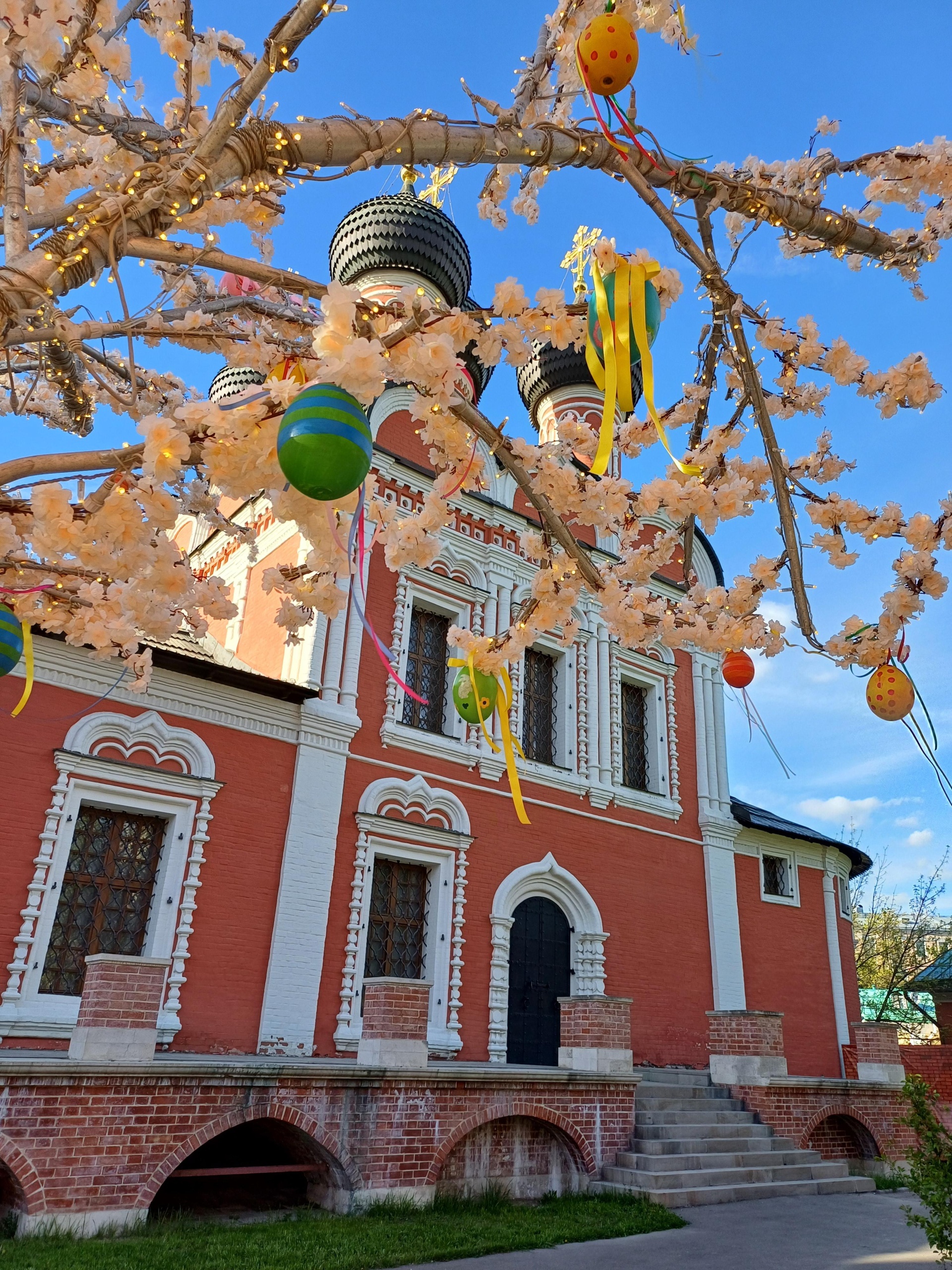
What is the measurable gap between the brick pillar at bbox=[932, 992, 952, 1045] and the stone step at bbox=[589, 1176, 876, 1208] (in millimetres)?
5411

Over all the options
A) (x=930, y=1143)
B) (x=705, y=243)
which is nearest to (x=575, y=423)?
(x=705, y=243)

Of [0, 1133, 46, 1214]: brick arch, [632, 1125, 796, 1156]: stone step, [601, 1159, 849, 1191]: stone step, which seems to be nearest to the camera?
[0, 1133, 46, 1214]: brick arch

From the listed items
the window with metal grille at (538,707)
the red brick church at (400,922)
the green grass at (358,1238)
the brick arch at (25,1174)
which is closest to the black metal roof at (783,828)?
the red brick church at (400,922)

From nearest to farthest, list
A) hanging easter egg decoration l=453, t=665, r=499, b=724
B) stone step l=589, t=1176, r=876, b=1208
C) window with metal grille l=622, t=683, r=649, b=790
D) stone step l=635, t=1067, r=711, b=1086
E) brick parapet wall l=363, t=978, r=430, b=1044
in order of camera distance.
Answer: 1. hanging easter egg decoration l=453, t=665, r=499, b=724
2. brick parapet wall l=363, t=978, r=430, b=1044
3. stone step l=589, t=1176, r=876, b=1208
4. stone step l=635, t=1067, r=711, b=1086
5. window with metal grille l=622, t=683, r=649, b=790

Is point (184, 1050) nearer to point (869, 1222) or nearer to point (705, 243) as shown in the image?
point (869, 1222)

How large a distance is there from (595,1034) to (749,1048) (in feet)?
9.27

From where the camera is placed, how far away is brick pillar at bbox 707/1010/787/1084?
10.6 metres

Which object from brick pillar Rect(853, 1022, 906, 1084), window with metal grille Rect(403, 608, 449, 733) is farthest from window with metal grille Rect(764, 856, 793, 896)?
window with metal grille Rect(403, 608, 449, 733)

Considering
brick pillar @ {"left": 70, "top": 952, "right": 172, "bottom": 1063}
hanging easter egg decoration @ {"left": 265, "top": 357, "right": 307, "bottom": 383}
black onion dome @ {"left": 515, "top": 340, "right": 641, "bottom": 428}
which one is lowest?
brick pillar @ {"left": 70, "top": 952, "right": 172, "bottom": 1063}

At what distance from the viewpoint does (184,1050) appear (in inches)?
333

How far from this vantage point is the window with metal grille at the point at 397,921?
1026 centimetres

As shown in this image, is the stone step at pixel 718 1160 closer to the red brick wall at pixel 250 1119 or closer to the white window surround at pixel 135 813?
the red brick wall at pixel 250 1119

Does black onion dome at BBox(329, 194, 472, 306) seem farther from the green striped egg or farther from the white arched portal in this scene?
the green striped egg

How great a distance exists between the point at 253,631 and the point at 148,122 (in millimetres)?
9055
